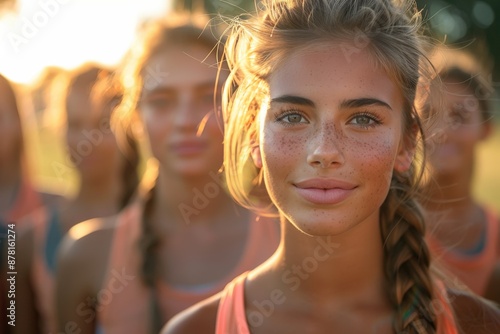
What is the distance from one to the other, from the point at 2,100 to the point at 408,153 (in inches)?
137

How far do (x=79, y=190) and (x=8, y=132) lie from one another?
648 mm

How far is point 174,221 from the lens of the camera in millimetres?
3830

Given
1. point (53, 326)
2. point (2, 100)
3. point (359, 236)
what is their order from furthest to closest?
point (2, 100) < point (53, 326) < point (359, 236)

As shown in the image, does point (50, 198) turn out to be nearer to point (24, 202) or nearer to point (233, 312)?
point (24, 202)

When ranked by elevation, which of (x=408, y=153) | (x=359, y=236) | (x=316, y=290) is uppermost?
(x=408, y=153)

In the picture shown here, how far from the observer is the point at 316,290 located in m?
2.59

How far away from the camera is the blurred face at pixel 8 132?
5.34 m

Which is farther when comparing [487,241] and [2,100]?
[2,100]

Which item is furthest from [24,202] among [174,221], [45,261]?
[174,221]

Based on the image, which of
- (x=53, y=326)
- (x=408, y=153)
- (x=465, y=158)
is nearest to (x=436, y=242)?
(x=465, y=158)

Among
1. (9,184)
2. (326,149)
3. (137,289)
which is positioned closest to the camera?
(326,149)

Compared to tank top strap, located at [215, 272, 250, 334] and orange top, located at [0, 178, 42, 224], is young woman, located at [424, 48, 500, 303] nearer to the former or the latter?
tank top strap, located at [215, 272, 250, 334]

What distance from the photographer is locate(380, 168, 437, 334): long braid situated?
8.22 feet

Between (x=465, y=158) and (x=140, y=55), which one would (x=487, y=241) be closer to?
(x=465, y=158)
